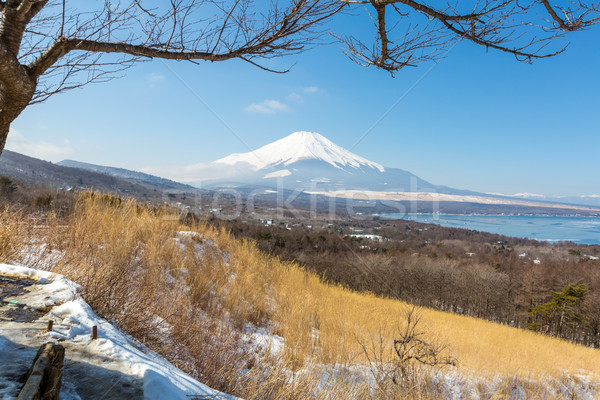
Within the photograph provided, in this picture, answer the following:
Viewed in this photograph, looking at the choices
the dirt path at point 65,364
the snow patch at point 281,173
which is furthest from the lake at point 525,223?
the dirt path at point 65,364

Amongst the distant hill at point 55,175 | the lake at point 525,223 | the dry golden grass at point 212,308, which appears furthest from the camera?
the lake at point 525,223

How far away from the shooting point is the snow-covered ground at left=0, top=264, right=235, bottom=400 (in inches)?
41.7

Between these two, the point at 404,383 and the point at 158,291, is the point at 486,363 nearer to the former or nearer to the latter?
the point at 404,383

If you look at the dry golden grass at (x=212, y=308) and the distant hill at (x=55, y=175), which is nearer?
the dry golden grass at (x=212, y=308)

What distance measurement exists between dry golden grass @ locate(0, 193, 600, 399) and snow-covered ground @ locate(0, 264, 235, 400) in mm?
337

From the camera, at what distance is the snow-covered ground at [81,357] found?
106cm

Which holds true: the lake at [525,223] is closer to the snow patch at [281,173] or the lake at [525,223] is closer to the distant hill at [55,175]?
the snow patch at [281,173]

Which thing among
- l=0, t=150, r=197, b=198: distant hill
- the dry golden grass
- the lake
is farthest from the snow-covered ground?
the lake

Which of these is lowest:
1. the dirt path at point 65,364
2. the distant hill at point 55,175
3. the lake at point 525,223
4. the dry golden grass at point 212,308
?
the lake at point 525,223

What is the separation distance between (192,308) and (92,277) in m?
1.18

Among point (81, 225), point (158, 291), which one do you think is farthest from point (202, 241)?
point (158, 291)

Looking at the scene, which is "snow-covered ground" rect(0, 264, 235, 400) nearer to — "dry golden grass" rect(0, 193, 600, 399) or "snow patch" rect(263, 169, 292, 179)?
"dry golden grass" rect(0, 193, 600, 399)

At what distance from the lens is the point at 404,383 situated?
255 centimetres

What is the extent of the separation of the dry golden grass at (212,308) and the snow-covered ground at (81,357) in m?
0.34
